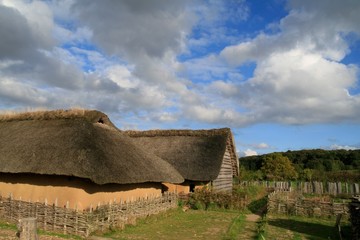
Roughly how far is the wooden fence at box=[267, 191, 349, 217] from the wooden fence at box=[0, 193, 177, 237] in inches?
310

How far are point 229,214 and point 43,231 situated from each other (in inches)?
389

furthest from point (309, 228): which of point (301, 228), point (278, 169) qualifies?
point (278, 169)

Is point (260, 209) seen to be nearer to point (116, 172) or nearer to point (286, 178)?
point (116, 172)

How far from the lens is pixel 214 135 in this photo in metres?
25.2

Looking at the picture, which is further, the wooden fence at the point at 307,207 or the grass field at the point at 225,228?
the wooden fence at the point at 307,207

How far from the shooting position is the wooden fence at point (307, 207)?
684 inches

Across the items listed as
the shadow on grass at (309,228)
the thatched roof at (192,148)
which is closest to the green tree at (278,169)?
the thatched roof at (192,148)

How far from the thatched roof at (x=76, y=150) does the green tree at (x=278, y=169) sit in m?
31.3

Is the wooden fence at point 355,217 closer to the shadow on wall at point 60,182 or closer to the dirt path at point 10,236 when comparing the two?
the shadow on wall at point 60,182

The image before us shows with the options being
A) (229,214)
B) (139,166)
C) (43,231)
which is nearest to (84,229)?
(43,231)

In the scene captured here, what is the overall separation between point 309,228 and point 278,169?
34635mm

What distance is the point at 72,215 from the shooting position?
39.0 feet

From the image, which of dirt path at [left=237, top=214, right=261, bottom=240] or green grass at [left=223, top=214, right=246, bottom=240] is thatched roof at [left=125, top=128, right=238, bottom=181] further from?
green grass at [left=223, top=214, right=246, bottom=240]

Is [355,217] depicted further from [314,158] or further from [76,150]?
[314,158]
